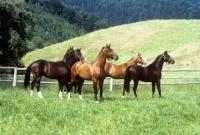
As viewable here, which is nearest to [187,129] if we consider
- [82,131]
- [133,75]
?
[82,131]

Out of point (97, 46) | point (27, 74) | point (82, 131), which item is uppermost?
point (97, 46)

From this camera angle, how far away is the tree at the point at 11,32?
32156mm

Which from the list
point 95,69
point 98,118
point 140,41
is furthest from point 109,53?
point 140,41

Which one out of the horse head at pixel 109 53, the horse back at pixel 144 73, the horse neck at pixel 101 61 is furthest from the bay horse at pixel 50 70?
the horse back at pixel 144 73

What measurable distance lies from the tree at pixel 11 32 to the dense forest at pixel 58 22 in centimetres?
11571

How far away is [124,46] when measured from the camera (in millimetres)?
58125

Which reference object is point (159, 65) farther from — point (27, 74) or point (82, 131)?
point (82, 131)

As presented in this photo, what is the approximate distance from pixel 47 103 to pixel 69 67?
4.05 meters

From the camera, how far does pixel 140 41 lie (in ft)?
196

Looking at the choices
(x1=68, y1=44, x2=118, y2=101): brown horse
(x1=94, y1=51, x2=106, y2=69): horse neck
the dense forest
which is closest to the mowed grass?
(x1=68, y1=44, x2=118, y2=101): brown horse

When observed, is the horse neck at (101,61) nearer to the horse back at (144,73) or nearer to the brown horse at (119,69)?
the horse back at (144,73)

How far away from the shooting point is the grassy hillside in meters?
51.4

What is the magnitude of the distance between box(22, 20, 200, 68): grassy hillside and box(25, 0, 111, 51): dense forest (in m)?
85.4

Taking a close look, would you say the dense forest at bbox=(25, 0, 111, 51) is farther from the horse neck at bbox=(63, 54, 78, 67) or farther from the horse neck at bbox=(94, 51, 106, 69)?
the horse neck at bbox=(94, 51, 106, 69)
